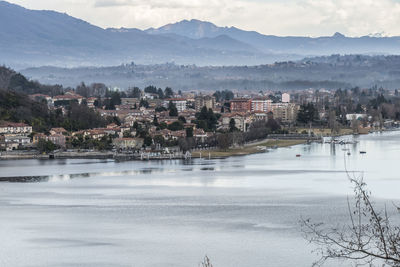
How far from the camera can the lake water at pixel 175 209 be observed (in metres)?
7.95

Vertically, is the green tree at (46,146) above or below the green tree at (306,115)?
below

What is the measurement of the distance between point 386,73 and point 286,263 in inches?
3560

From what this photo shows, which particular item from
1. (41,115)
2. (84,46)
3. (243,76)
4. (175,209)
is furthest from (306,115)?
(84,46)

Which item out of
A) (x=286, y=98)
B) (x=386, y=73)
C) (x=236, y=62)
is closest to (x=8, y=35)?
(x=236, y=62)

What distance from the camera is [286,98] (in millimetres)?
54875

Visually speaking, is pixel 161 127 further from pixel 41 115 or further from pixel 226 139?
pixel 226 139

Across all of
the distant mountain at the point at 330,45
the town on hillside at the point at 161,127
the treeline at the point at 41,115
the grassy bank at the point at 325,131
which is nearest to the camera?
the town on hillside at the point at 161,127

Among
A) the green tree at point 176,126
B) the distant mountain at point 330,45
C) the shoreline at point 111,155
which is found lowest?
the shoreline at point 111,155

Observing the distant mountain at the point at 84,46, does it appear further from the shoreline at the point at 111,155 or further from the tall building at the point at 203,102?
the shoreline at the point at 111,155

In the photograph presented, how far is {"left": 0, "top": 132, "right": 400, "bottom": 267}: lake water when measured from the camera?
26.1 ft

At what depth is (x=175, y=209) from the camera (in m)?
10.8

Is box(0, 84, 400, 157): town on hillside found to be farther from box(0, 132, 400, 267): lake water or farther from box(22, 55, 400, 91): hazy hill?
box(22, 55, 400, 91): hazy hill

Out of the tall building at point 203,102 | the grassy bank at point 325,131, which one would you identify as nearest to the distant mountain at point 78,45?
the tall building at point 203,102

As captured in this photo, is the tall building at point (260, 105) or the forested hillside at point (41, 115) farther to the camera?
the tall building at point (260, 105)
